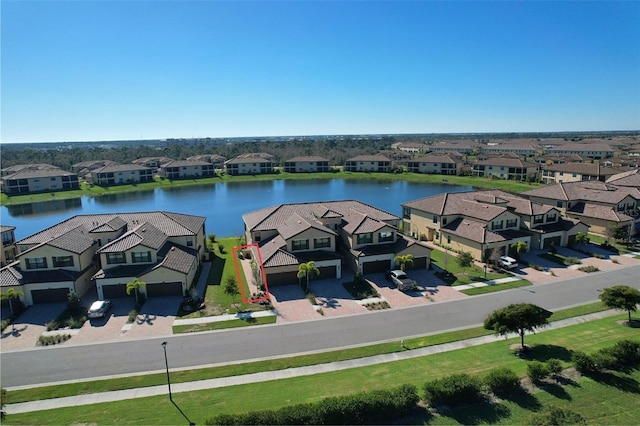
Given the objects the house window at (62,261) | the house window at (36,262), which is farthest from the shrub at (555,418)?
the house window at (36,262)

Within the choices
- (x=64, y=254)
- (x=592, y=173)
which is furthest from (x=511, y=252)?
(x=592, y=173)

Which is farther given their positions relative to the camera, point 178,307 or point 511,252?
point 511,252

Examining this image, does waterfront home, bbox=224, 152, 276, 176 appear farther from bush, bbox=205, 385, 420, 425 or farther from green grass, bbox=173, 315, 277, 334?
bush, bbox=205, 385, 420, 425

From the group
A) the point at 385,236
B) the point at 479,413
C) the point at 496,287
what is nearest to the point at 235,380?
the point at 479,413

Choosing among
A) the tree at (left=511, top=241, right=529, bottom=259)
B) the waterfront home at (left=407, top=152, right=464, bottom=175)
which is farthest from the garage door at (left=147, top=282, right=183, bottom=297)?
the waterfront home at (left=407, top=152, right=464, bottom=175)

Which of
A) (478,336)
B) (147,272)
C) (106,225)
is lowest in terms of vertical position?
(478,336)

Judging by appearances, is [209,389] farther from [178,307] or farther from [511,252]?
[511,252]

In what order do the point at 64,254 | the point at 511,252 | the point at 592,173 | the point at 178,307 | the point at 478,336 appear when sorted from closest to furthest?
the point at 478,336 → the point at 178,307 → the point at 64,254 → the point at 511,252 → the point at 592,173
